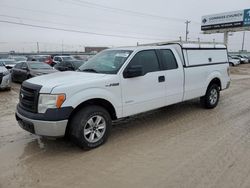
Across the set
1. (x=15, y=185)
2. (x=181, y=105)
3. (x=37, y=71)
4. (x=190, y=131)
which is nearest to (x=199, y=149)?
(x=190, y=131)

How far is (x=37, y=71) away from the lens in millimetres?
12172

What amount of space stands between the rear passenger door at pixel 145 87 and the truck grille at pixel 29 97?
1602 mm

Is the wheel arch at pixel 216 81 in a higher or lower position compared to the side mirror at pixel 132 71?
lower

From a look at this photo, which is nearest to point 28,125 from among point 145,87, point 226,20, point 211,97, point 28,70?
point 145,87

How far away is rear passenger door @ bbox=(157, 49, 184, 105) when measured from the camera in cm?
539

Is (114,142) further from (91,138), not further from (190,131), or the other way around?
(190,131)

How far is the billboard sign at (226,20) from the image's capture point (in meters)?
40.0

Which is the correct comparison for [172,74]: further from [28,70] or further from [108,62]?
[28,70]

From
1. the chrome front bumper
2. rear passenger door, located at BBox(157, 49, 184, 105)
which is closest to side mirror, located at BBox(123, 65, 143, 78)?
rear passenger door, located at BBox(157, 49, 184, 105)

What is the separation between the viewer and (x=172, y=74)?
5.48 m

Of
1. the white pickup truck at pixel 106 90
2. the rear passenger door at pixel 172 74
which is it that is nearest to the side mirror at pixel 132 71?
the white pickup truck at pixel 106 90

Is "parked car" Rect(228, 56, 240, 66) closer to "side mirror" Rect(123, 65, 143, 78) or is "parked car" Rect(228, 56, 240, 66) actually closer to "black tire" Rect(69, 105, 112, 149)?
"side mirror" Rect(123, 65, 143, 78)

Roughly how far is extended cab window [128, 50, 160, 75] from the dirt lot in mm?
1365

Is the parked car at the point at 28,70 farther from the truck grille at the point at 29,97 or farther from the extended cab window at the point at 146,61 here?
the extended cab window at the point at 146,61
